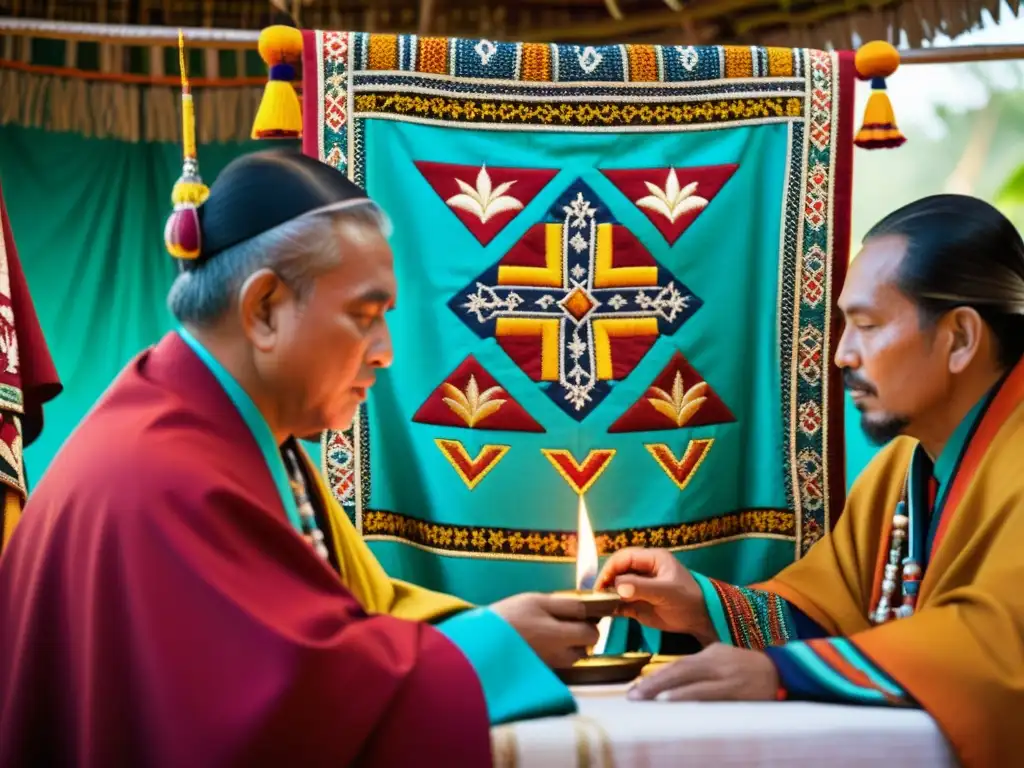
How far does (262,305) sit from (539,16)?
3208mm

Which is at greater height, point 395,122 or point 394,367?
point 395,122

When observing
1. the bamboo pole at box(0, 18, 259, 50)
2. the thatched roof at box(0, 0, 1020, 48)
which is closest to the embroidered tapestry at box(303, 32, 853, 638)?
the bamboo pole at box(0, 18, 259, 50)

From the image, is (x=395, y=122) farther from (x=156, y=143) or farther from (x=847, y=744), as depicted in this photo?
(x=156, y=143)

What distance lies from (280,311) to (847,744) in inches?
35.2

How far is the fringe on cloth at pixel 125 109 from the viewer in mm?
4297

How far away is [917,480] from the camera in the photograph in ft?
7.59

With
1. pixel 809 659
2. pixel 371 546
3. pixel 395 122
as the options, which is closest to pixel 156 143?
pixel 395 122

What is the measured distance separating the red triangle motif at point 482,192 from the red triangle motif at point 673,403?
0.45m

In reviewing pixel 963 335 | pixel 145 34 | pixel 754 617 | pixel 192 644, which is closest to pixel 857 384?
pixel 963 335

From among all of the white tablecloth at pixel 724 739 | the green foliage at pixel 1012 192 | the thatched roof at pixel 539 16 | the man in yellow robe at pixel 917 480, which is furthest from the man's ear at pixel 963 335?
the green foliage at pixel 1012 192

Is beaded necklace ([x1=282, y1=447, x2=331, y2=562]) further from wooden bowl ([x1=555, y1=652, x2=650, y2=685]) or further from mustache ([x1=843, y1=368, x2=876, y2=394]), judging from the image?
mustache ([x1=843, y1=368, x2=876, y2=394])

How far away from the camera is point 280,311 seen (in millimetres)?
1766

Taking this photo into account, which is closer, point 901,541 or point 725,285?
point 901,541

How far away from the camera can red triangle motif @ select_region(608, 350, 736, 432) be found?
270 centimetres
